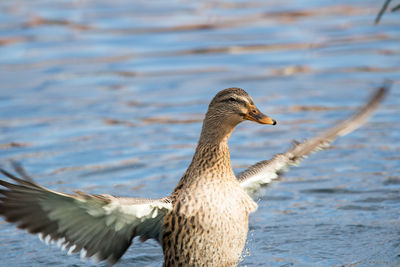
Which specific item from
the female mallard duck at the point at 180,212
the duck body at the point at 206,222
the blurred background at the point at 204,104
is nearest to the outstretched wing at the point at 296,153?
the female mallard duck at the point at 180,212

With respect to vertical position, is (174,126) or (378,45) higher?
(378,45)

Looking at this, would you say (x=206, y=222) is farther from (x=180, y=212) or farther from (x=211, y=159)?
(x=211, y=159)

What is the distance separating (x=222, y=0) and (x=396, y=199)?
11.2 meters

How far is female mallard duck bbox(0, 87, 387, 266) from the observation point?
4941mm

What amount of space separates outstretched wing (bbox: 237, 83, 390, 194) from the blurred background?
0.88 ft

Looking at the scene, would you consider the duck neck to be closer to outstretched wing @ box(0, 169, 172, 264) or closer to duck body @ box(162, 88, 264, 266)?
duck body @ box(162, 88, 264, 266)

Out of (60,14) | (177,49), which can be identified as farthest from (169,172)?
(60,14)

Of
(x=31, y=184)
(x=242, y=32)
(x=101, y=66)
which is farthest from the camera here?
(x=242, y=32)

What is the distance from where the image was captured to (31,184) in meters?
4.68

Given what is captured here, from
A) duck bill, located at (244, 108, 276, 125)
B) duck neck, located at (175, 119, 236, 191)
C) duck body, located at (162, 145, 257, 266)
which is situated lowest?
duck body, located at (162, 145, 257, 266)

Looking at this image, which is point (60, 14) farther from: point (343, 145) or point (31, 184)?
point (31, 184)

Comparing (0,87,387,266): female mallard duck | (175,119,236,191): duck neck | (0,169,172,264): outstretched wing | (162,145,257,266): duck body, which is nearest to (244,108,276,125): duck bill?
(0,87,387,266): female mallard duck

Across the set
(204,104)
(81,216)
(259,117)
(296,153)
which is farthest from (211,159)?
(204,104)

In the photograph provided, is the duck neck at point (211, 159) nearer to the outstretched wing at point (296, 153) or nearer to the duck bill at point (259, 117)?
the duck bill at point (259, 117)
